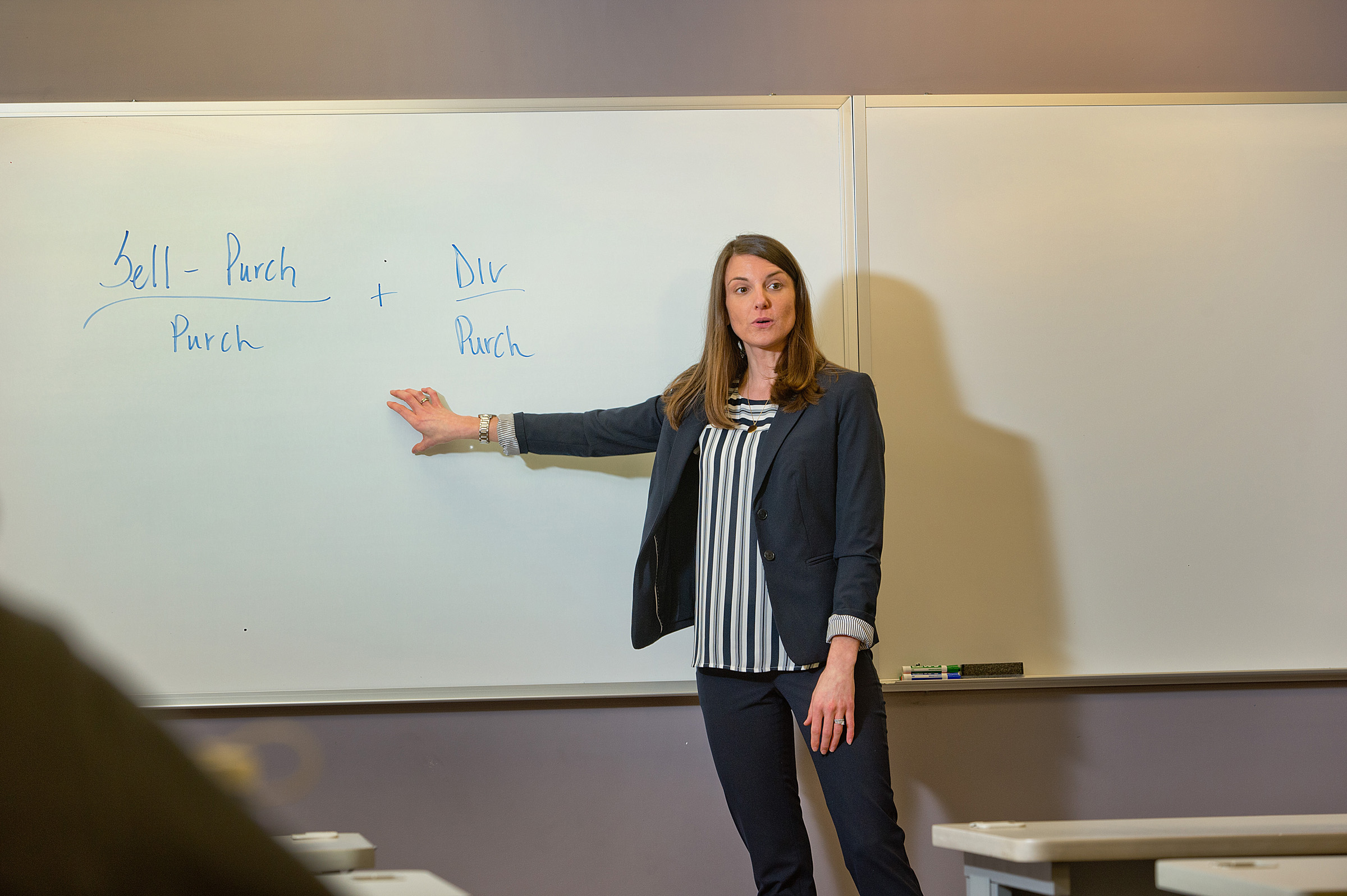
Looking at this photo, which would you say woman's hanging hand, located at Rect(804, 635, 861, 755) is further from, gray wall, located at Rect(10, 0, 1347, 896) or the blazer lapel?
gray wall, located at Rect(10, 0, 1347, 896)

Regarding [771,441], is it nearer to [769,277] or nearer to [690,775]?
[769,277]

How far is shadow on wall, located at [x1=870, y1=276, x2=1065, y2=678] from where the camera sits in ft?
6.63

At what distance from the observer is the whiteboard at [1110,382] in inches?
80.1

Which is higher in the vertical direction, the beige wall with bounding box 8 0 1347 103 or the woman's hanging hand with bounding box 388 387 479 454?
the beige wall with bounding box 8 0 1347 103

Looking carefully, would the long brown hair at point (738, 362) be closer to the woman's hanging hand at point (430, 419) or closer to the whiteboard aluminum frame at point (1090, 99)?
the woman's hanging hand at point (430, 419)

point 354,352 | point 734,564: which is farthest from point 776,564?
point 354,352

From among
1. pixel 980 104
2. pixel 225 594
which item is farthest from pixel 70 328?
pixel 980 104

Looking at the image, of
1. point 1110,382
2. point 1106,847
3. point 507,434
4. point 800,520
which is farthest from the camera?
point 1110,382

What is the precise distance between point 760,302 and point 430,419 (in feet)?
2.54

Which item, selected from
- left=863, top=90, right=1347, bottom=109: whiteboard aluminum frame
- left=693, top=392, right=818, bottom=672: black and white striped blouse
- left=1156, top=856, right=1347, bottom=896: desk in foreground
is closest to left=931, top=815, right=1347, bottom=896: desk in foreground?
left=1156, top=856, right=1347, bottom=896: desk in foreground

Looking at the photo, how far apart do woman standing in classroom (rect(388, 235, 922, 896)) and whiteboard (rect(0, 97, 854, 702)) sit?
251 millimetres

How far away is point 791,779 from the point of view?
1.67 m

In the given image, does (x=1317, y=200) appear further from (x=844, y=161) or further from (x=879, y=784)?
(x=879, y=784)

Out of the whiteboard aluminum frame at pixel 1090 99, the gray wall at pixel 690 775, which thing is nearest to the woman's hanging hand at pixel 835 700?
the gray wall at pixel 690 775
